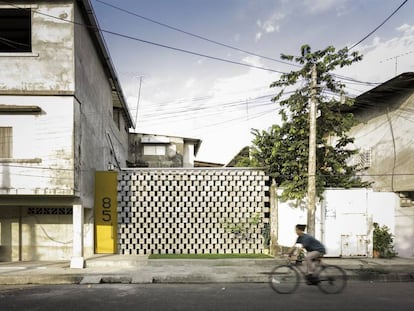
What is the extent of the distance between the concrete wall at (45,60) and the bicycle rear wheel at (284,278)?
324 inches

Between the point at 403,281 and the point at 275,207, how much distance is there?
14.8ft

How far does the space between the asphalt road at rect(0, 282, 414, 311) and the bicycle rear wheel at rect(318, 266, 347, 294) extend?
160 millimetres

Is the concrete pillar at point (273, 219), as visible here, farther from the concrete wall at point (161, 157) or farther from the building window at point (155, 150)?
the building window at point (155, 150)

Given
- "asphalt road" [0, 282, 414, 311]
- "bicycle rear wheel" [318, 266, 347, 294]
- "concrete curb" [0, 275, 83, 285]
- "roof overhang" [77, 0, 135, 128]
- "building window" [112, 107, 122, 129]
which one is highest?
"roof overhang" [77, 0, 135, 128]

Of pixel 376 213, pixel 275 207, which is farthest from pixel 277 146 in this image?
pixel 376 213

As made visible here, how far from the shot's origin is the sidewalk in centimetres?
926

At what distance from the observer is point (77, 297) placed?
7.40 metres

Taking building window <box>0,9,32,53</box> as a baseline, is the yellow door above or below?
below

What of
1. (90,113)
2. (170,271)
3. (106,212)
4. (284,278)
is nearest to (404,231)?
(284,278)

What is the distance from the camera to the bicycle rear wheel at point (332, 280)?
7570 millimetres

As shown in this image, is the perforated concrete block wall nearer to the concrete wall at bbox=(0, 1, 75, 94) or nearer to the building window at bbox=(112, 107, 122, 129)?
the concrete wall at bbox=(0, 1, 75, 94)

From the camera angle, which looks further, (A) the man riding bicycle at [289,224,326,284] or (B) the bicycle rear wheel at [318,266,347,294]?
(A) the man riding bicycle at [289,224,326,284]

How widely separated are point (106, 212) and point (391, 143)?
12247mm

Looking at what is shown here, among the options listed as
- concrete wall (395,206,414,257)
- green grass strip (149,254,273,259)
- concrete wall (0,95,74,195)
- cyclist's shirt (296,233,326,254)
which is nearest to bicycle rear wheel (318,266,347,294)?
cyclist's shirt (296,233,326,254)
